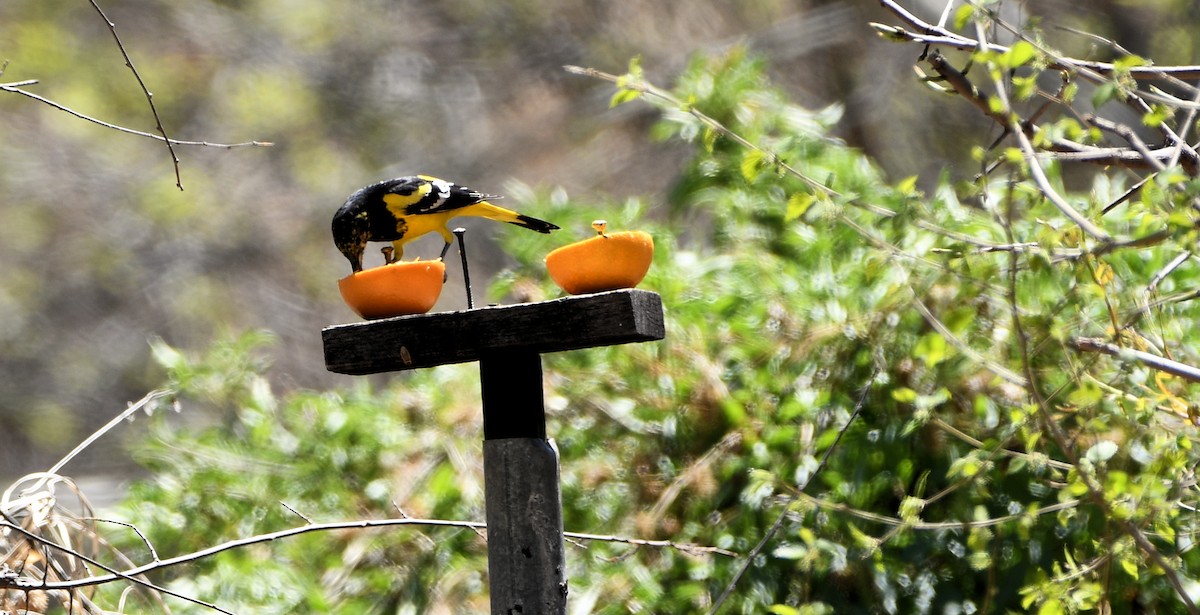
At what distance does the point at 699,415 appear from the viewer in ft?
7.37

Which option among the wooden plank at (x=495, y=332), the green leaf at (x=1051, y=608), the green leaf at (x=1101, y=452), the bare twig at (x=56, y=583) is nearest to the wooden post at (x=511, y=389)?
the wooden plank at (x=495, y=332)

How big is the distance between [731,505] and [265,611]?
0.90m

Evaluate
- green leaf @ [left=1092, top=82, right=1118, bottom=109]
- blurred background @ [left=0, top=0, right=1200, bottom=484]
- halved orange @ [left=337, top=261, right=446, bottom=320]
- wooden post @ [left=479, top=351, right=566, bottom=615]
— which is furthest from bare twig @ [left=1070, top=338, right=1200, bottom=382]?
blurred background @ [left=0, top=0, right=1200, bottom=484]

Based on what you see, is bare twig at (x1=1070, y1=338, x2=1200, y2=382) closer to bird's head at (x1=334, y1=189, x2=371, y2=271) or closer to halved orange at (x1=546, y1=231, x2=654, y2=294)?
halved orange at (x1=546, y1=231, x2=654, y2=294)

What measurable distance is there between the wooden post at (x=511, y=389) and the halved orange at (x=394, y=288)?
0.13 feet

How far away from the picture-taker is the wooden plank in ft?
4.01

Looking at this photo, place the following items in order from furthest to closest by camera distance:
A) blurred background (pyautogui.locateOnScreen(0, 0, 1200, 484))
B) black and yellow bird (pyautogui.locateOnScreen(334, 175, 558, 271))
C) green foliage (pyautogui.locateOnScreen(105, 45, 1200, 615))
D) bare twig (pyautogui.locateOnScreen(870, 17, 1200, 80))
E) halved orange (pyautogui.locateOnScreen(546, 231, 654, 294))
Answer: blurred background (pyautogui.locateOnScreen(0, 0, 1200, 484))
green foliage (pyautogui.locateOnScreen(105, 45, 1200, 615))
black and yellow bird (pyautogui.locateOnScreen(334, 175, 558, 271))
halved orange (pyautogui.locateOnScreen(546, 231, 654, 294))
bare twig (pyautogui.locateOnScreen(870, 17, 1200, 80))

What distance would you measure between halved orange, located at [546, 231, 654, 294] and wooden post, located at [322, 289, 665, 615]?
0.04 metres

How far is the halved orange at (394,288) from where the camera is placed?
1348 millimetres

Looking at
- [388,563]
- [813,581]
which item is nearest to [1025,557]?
[813,581]

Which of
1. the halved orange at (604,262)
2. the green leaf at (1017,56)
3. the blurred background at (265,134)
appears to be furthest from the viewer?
the blurred background at (265,134)

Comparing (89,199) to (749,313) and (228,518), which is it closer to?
(228,518)

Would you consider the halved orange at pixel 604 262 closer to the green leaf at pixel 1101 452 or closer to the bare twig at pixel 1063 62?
the bare twig at pixel 1063 62

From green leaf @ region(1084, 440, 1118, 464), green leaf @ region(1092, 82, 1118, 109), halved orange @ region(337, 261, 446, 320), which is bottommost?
green leaf @ region(1084, 440, 1118, 464)
